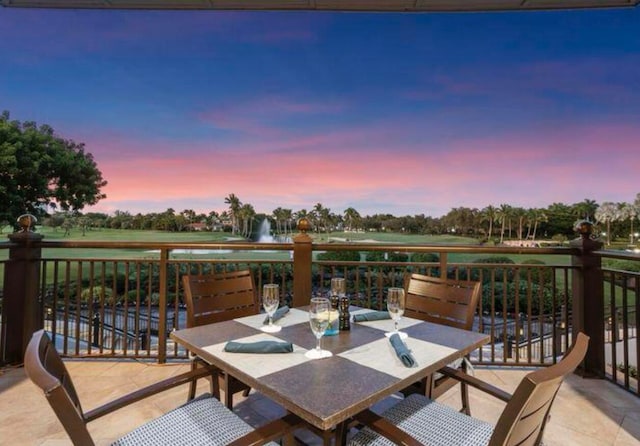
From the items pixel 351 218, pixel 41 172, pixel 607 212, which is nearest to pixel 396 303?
pixel 351 218

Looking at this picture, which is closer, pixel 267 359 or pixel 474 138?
pixel 267 359

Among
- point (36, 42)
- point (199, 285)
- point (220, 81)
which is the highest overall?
point (36, 42)

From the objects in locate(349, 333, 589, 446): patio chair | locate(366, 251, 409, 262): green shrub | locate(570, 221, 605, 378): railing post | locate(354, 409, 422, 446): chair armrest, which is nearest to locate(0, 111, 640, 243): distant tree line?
locate(366, 251, 409, 262): green shrub

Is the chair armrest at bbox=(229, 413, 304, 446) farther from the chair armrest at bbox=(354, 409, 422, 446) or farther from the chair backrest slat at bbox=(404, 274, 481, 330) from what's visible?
the chair backrest slat at bbox=(404, 274, 481, 330)

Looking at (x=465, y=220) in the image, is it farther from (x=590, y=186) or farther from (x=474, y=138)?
(x=590, y=186)

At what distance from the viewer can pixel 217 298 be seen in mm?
2102

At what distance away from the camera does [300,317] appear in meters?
1.92

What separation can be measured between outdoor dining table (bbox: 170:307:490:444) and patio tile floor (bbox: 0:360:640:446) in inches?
35.7

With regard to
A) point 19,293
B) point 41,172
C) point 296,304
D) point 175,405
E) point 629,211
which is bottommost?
point 175,405

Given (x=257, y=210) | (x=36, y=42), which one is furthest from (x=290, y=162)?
(x=36, y=42)

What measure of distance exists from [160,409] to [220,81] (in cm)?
805

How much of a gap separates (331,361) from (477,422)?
0.68 metres

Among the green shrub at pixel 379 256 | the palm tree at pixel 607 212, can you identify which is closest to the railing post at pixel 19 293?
the green shrub at pixel 379 256

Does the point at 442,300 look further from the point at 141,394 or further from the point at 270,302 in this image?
the point at 141,394
